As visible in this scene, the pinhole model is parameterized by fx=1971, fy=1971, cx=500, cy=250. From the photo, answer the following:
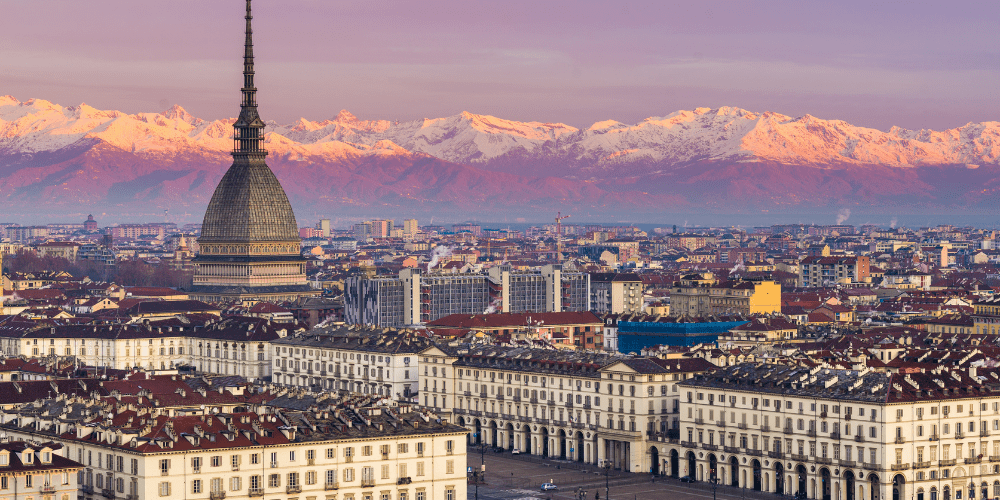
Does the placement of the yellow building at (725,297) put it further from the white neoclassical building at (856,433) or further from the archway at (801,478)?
the archway at (801,478)

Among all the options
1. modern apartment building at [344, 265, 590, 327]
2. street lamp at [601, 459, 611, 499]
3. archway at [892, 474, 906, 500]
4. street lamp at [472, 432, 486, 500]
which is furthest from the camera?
modern apartment building at [344, 265, 590, 327]

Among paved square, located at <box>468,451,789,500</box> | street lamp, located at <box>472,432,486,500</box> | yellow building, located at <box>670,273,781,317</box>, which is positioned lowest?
paved square, located at <box>468,451,789,500</box>

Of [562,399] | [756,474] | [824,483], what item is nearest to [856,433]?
[824,483]

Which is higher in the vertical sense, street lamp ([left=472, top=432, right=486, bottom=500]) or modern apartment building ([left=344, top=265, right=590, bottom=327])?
modern apartment building ([left=344, top=265, right=590, bottom=327])

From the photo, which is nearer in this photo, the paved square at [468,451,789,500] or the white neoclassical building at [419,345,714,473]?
the paved square at [468,451,789,500]

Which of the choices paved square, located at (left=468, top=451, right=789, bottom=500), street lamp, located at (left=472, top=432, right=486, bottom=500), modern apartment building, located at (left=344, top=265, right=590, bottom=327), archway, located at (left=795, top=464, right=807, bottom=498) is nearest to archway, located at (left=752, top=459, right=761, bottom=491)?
paved square, located at (left=468, top=451, right=789, bottom=500)

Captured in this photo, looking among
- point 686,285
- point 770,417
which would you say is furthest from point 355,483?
point 686,285

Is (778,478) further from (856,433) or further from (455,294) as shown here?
(455,294)

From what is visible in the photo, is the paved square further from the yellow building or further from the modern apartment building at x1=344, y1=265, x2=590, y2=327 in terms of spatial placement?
the yellow building

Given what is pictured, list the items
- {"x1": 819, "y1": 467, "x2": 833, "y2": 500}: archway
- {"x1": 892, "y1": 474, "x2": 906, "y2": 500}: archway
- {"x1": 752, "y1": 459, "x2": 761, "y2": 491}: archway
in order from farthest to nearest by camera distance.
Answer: {"x1": 752, "y1": 459, "x2": 761, "y2": 491}: archway → {"x1": 819, "y1": 467, "x2": 833, "y2": 500}: archway → {"x1": 892, "y1": 474, "x2": 906, "y2": 500}: archway
